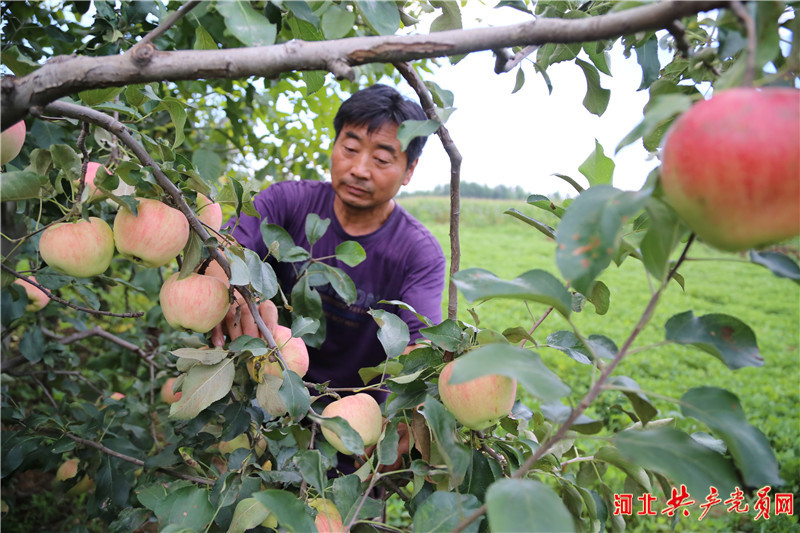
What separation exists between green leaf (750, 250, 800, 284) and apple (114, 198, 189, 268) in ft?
2.36

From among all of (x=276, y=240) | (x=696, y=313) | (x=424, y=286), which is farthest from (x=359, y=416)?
(x=696, y=313)

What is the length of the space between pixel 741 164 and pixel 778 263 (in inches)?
5.7

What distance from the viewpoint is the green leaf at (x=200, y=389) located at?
0.76 metres

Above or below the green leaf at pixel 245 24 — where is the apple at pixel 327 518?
below

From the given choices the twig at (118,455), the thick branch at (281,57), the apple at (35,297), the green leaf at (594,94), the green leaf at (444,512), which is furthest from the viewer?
the apple at (35,297)

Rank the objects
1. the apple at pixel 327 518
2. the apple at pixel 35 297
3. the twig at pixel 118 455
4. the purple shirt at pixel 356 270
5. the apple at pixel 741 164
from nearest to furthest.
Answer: the apple at pixel 741 164 → the apple at pixel 327 518 → the twig at pixel 118 455 → the apple at pixel 35 297 → the purple shirt at pixel 356 270

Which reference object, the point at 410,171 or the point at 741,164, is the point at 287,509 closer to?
the point at 741,164

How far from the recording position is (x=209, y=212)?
93cm

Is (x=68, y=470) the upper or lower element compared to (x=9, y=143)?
lower

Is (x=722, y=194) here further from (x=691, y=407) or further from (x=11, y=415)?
(x=11, y=415)

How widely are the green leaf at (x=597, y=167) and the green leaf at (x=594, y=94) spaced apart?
20 centimetres

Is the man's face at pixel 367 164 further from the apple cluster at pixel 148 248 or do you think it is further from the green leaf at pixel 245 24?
the green leaf at pixel 245 24

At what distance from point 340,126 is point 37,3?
795 mm

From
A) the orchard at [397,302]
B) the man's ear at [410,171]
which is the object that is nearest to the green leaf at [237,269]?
the orchard at [397,302]
